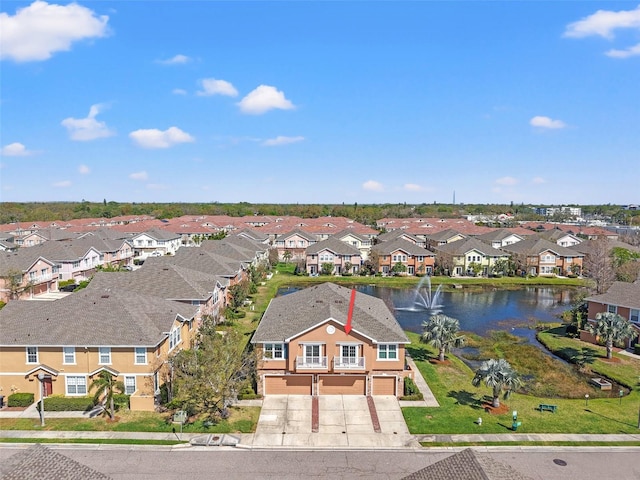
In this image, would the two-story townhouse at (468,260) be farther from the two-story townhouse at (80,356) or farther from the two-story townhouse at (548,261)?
the two-story townhouse at (80,356)

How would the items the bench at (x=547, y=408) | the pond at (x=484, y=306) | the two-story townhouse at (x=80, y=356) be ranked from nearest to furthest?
the bench at (x=547, y=408) → the two-story townhouse at (x=80, y=356) → the pond at (x=484, y=306)

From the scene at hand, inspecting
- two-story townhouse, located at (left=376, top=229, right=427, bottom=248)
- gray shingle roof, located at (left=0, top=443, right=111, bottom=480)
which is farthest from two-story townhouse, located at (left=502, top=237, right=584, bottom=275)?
gray shingle roof, located at (left=0, top=443, right=111, bottom=480)

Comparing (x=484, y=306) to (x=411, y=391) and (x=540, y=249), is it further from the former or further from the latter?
(x=411, y=391)

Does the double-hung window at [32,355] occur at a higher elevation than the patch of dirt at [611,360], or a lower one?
higher

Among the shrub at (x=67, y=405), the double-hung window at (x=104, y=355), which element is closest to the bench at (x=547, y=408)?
the double-hung window at (x=104, y=355)

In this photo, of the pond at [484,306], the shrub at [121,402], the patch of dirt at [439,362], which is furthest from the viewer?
the pond at [484,306]

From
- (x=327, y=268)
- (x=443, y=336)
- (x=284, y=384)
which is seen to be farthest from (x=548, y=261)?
(x=284, y=384)

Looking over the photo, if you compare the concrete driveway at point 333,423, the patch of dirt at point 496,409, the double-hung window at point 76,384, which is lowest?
the concrete driveway at point 333,423
